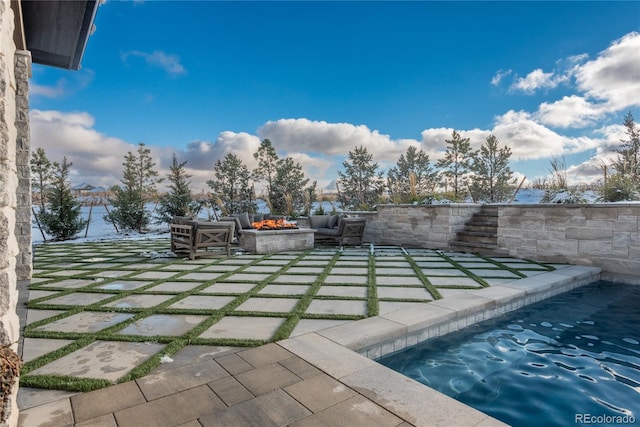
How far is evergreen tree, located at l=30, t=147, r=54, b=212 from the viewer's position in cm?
881

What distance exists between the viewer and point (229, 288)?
11.5 ft

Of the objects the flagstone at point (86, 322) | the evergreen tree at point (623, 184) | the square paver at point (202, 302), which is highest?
the evergreen tree at point (623, 184)

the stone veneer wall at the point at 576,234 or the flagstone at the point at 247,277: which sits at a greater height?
the stone veneer wall at the point at 576,234

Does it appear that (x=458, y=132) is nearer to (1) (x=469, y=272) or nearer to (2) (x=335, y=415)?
(1) (x=469, y=272)

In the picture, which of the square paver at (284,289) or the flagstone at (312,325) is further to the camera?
the square paver at (284,289)

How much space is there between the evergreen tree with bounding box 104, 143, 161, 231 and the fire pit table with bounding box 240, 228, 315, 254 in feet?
19.2

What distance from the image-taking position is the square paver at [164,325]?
7.45ft

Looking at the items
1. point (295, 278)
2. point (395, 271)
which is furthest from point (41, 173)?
point (395, 271)

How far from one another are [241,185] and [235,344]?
35.0 ft

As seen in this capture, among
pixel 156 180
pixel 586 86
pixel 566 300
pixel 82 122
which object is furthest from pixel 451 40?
pixel 156 180

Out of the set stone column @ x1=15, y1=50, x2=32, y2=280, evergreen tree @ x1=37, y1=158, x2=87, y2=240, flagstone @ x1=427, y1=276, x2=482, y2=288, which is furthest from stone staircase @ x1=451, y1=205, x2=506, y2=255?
evergreen tree @ x1=37, y1=158, x2=87, y2=240

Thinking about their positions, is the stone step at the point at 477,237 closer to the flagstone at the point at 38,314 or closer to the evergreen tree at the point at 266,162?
the flagstone at the point at 38,314

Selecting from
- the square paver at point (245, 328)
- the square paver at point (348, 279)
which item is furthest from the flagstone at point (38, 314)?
the square paver at point (348, 279)

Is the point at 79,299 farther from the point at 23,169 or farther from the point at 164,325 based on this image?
the point at 23,169
